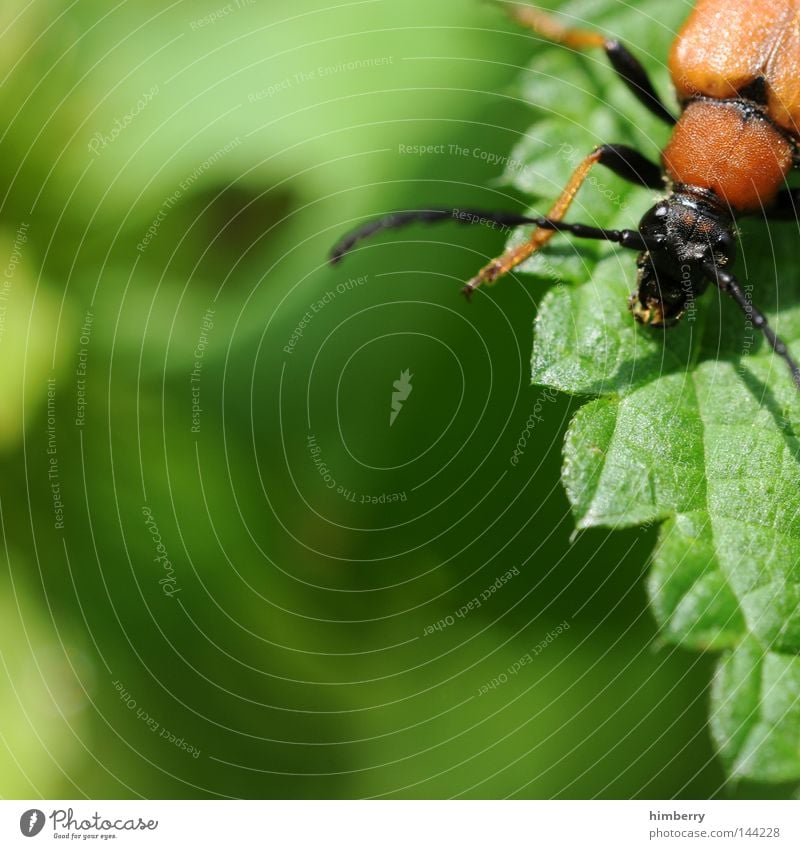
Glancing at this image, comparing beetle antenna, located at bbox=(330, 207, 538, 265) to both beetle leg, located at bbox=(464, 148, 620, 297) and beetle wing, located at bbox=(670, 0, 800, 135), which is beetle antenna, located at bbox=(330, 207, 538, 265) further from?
beetle wing, located at bbox=(670, 0, 800, 135)

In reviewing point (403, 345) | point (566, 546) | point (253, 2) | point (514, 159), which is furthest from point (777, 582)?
point (253, 2)

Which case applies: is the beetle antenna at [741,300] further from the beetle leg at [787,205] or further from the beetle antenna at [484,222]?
the beetle leg at [787,205]

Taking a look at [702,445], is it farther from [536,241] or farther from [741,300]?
[536,241]

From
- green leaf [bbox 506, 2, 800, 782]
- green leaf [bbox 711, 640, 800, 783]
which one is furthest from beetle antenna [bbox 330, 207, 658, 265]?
green leaf [bbox 711, 640, 800, 783]

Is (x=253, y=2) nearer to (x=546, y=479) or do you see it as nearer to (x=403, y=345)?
(x=403, y=345)
